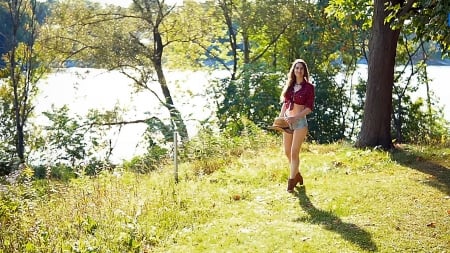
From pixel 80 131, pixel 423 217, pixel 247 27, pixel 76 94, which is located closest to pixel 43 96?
pixel 76 94

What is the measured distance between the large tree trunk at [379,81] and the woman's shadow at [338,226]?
12.0 ft

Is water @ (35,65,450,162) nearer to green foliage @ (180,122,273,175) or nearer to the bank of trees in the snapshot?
the bank of trees

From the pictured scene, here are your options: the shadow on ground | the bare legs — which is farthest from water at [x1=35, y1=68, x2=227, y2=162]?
the bare legs

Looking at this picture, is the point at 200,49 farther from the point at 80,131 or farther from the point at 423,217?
the point at 423,217

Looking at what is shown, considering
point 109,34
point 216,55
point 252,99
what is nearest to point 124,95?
point 109,34

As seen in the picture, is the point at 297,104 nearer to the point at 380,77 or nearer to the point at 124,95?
the point at 380,77

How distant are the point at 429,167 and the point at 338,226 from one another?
11.3 ft

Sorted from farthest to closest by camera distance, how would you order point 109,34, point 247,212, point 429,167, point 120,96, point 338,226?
point 120,96
point 109,34
point 429,167
point 247,212
point 338,226

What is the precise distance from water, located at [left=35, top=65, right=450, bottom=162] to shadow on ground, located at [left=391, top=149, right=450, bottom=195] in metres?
8.07

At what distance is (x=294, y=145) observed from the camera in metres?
6.85

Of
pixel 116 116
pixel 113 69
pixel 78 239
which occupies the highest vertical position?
pixel 113 69

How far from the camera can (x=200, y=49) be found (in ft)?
73.8

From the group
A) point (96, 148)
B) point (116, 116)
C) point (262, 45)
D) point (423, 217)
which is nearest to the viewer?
point (423, 217)

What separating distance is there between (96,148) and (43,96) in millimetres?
7915
